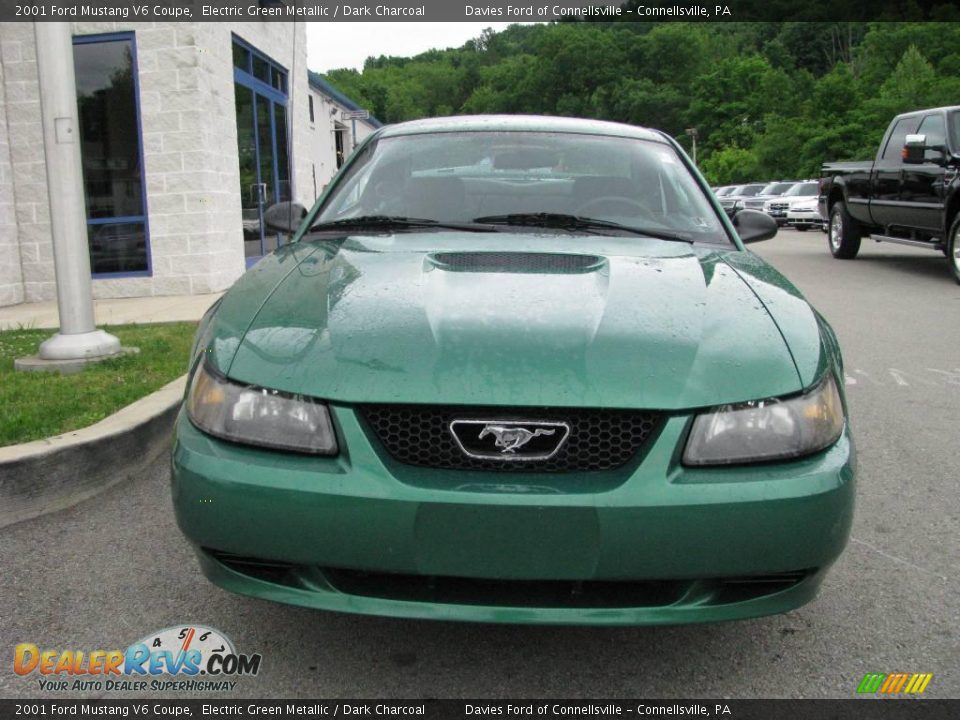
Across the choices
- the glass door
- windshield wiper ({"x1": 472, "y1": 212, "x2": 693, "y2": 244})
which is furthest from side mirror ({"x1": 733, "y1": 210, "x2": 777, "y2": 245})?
the glass door

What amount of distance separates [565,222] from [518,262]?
0.60 metres

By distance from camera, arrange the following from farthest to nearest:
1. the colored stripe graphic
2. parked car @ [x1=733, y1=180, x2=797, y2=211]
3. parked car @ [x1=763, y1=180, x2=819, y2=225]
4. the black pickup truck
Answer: parked car @ [x1=733, y1=180, x2=797, y2=211] < parked car @ [x1=763, y1=180, x2=819, y2=225] < the black pickup truck < the colored stripe graphic

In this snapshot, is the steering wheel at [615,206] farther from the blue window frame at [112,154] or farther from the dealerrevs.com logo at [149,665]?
the blue window frame at [112,154]

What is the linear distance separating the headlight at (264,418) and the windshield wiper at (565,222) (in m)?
1.30

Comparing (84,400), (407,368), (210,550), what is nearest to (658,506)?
(407,368)

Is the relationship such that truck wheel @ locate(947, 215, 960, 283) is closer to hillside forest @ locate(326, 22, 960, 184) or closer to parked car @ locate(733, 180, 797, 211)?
parked car @ locate(733, 180, 797, 211)

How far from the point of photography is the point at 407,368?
2012mm

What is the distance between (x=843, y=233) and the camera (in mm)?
13719

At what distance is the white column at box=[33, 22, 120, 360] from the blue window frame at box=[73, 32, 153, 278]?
476 centimetres

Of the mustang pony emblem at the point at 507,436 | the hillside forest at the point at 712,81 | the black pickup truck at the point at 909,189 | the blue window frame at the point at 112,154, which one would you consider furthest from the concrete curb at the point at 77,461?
the hillside forest at the point at 712,81

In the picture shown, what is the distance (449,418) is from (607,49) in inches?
3945

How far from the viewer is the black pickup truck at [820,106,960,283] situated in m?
10.3

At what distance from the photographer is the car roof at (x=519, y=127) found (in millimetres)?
3693

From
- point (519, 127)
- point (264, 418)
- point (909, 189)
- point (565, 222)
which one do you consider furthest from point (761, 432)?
point (909, 189)
